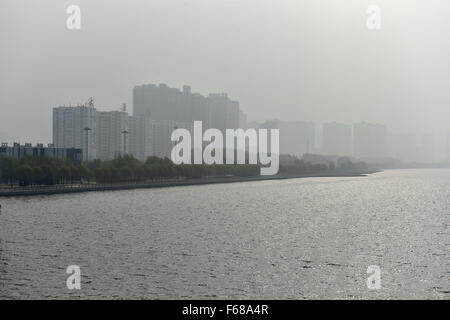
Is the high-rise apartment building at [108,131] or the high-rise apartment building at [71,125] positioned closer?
the high-rise apartment building at [71,125]

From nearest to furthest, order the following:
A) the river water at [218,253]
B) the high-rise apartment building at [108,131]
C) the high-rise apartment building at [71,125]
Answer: the river water at [218,253]
the high-rise apartment building at [71,125]
the high-rise apartment building at [108,131]

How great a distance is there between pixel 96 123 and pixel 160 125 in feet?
87.6

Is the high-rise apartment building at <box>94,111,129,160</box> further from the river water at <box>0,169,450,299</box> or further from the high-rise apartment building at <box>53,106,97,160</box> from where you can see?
the river water at <box>0,169,450,299</box>

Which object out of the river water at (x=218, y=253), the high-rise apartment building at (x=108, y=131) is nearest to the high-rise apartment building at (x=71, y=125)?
the high-rise apartment building at (x=108, y=131)

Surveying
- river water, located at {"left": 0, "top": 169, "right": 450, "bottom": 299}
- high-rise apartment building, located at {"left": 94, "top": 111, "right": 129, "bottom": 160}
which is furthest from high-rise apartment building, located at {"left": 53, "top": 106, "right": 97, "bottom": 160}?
river water, located at {"left": 0, "top": 169, "right": 450, "bottom": 299}

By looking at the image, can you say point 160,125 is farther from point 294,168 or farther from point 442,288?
point 442,288

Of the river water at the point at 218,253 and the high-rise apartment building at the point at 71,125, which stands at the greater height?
the high-rise apartment building at the point at 71,125

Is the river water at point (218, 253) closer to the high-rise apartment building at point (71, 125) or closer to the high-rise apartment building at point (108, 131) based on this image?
the high-rise apartment building at point (71, 125)

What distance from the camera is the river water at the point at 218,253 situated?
2119 centimetres

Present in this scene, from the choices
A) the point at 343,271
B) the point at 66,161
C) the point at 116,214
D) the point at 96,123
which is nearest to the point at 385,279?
the point at 343,271

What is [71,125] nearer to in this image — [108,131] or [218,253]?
[108,131]

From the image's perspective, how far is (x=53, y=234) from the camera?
3438cm

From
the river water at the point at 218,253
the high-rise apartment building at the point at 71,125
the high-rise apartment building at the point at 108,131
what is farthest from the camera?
the high-rise apartment building at the point at 108,131

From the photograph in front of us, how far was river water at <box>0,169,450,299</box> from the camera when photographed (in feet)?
69.5
